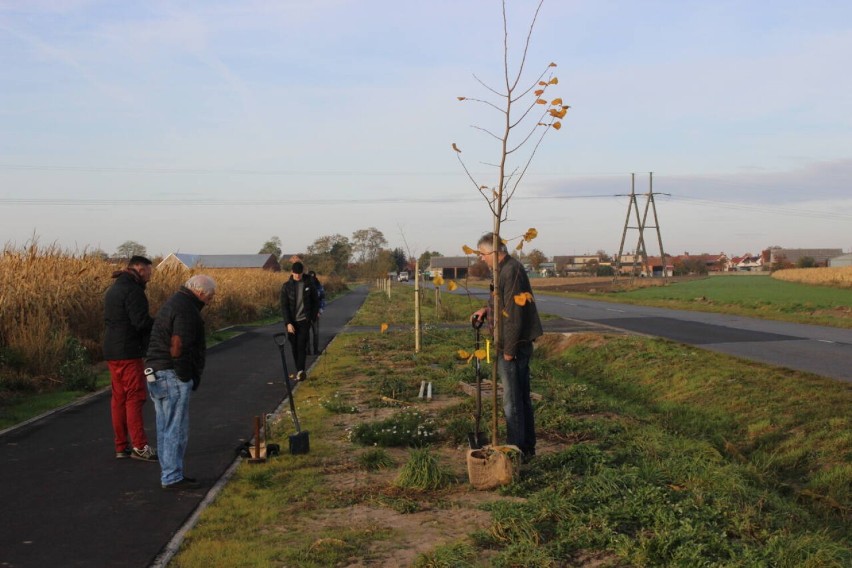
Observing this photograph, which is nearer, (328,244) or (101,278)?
(101,278)

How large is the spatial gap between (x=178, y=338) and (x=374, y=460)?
2.06 meters

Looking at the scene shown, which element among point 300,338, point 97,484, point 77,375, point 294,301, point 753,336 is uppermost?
point 294,301

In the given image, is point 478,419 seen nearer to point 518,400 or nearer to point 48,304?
point 518,400

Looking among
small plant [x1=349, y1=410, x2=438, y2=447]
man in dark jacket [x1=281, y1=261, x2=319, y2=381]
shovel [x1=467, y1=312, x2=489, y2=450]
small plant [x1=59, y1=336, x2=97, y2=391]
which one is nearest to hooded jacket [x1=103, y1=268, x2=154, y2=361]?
small plant [x1=349, y1=410, x2=438, y2=447]

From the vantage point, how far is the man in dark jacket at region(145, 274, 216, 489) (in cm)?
690

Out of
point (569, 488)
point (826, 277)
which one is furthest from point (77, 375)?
point (826, 277)

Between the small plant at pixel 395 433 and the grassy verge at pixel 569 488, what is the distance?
2 centimetres

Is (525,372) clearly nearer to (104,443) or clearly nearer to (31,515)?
(31,515)

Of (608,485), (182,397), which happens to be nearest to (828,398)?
(608,485)

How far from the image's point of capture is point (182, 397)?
700cm

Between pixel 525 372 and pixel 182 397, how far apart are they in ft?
9.99

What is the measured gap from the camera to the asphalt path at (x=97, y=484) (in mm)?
5270

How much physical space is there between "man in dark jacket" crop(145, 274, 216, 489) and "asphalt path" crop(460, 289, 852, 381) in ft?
21.6

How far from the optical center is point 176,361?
6.94m
